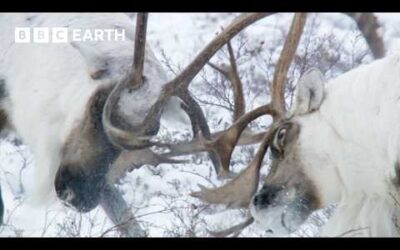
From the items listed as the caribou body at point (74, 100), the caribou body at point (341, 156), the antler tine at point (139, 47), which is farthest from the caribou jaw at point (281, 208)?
the antler tine at point (139, 47)

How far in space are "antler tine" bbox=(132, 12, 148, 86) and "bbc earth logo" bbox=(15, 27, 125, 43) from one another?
26 cm

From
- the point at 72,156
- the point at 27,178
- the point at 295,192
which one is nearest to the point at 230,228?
the point at 295,192

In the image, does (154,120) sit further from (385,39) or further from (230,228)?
(385,39)

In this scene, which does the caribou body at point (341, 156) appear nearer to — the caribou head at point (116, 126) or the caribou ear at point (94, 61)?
the caribou head at point (116, 126)

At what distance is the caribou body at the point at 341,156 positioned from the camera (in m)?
2.66

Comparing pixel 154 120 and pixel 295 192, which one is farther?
pixel 154 120

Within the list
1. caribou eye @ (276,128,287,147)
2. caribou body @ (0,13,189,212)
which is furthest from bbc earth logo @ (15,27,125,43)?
caribou eye @ (276,128,287,147)

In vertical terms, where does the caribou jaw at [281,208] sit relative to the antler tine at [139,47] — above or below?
below

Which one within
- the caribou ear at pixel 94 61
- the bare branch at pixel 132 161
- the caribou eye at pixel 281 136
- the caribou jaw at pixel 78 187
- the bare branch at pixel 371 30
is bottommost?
the caribou jaw at pixel 78 187

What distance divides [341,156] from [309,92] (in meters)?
0.22

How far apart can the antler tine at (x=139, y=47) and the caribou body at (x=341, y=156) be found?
568 mm

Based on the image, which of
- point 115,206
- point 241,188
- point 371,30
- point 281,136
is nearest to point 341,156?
point 281,136

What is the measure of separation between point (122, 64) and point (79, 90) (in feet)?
0.58

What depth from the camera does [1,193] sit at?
134 inches
